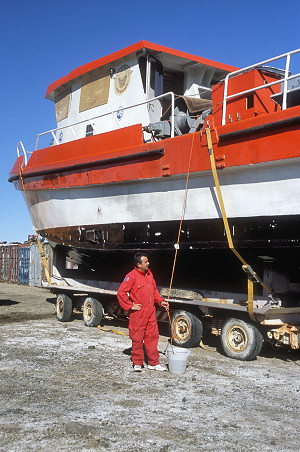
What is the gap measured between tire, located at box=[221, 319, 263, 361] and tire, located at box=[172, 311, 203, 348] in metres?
0.43

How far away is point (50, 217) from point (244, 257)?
13.2 feet

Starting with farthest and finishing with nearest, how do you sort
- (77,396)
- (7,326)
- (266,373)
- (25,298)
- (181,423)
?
1. (25,298)
2. (7,326)
3. (266,373)
4. (77,396)
5. (181,423)

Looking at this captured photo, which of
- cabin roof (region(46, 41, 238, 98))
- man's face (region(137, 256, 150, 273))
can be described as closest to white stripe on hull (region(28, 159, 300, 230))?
man's face (region(137, 256, 150, 273))

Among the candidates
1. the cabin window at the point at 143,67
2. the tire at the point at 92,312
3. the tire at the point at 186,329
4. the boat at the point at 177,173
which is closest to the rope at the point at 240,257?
the boat at the point at 177,173

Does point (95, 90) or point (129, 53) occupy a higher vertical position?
point (129, 53)

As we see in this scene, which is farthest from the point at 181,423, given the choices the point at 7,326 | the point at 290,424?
the point at 7,326

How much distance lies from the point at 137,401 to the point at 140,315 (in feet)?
4.26

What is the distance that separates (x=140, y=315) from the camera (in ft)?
17.0

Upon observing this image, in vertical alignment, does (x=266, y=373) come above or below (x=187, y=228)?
below

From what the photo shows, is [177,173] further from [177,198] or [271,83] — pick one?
[271,83]

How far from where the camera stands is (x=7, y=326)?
8.14 meters

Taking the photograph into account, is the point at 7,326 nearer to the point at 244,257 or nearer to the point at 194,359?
the point at 194,359

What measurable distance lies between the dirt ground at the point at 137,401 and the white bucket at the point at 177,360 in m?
0.07

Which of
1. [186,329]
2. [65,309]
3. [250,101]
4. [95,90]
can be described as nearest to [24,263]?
[65,309]
